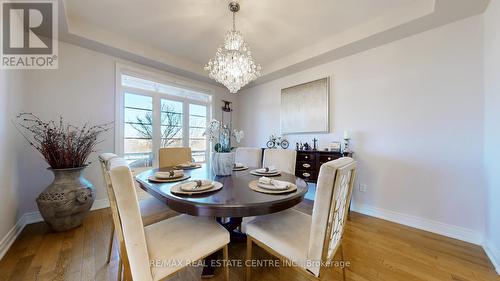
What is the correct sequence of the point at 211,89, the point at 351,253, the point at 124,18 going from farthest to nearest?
the point at 211,89, the point at 124,18, the point at 351,253

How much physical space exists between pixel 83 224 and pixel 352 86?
161 inches

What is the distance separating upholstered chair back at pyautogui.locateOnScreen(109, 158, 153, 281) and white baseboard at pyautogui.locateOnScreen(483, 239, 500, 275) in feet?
8.57

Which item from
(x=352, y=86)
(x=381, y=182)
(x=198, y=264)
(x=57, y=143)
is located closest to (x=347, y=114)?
(x=352, y=86)

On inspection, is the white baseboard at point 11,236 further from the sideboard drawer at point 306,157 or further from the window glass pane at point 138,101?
the sideboard drawer at point 306,157

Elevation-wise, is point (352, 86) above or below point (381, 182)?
above

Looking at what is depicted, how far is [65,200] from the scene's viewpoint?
6.48ft

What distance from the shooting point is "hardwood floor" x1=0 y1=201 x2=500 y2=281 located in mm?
1399

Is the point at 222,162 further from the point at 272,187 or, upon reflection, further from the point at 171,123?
the point at 171,123

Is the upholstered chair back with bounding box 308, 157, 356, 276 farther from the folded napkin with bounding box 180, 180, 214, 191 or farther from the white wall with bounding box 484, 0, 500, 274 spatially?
the white wall with bounding box 484, 0, 500, 274

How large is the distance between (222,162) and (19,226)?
8.11 feet

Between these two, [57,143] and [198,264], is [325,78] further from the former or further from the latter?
[57,143]

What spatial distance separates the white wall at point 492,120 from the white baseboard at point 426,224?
173mm

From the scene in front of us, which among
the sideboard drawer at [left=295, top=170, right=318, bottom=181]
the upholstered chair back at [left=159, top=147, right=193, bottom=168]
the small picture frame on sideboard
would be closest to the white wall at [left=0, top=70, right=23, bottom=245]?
the upholstered chair back at [left=159, top=147, right=193, bottom=168]

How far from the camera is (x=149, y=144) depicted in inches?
128
